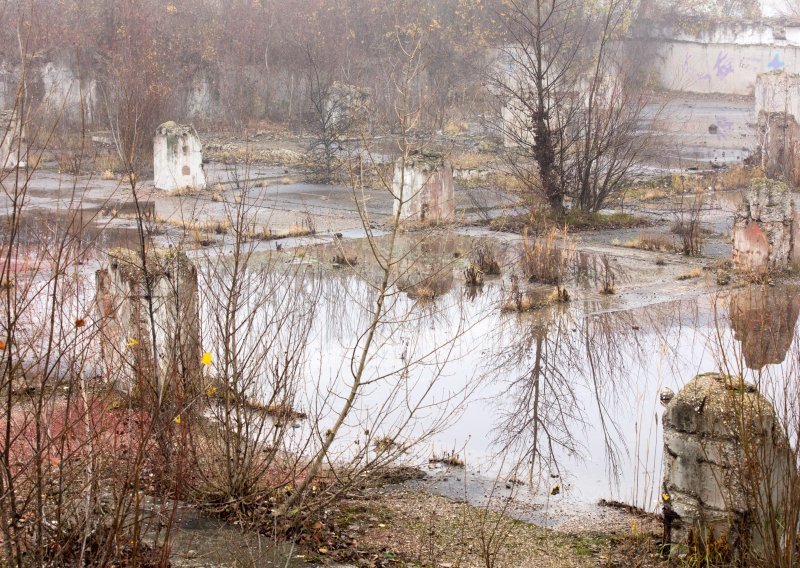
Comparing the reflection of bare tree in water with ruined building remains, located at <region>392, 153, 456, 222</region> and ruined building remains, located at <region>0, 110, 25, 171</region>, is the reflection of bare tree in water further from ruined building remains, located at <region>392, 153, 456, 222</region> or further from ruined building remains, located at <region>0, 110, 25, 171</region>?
ruined building remains, located at <region>392, 153, 456, 222</region>

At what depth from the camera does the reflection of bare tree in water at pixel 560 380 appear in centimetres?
769

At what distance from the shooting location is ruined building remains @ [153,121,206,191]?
68.4ft

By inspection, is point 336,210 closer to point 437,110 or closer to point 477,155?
point 477,155

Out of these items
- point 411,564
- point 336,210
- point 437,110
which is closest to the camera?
point 411,564

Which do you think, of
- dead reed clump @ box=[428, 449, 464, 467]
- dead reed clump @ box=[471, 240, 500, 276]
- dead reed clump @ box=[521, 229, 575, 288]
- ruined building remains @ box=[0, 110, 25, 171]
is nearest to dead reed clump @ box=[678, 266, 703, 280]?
dead reed clump @ box=[521, 229, 575, 288]

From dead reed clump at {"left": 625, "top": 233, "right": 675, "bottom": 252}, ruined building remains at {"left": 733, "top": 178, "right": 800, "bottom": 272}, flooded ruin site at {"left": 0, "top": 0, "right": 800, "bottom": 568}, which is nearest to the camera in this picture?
flooded ruin site at {"left": 0, "top": 0, "right": 800, "bottom": 568}

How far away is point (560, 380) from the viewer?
30.0ft

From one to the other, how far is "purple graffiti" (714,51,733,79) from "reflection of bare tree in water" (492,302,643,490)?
33.4 meters

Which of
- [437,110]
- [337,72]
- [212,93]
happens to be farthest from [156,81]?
[437,110]

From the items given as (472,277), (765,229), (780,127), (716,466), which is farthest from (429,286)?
(780,127)

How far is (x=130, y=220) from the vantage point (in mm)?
17750

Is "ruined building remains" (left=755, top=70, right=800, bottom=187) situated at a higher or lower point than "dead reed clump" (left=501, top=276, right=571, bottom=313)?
higher

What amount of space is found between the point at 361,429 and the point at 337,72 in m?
27.5

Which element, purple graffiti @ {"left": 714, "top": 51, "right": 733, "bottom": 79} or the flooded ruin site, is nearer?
the flooded ruin site
